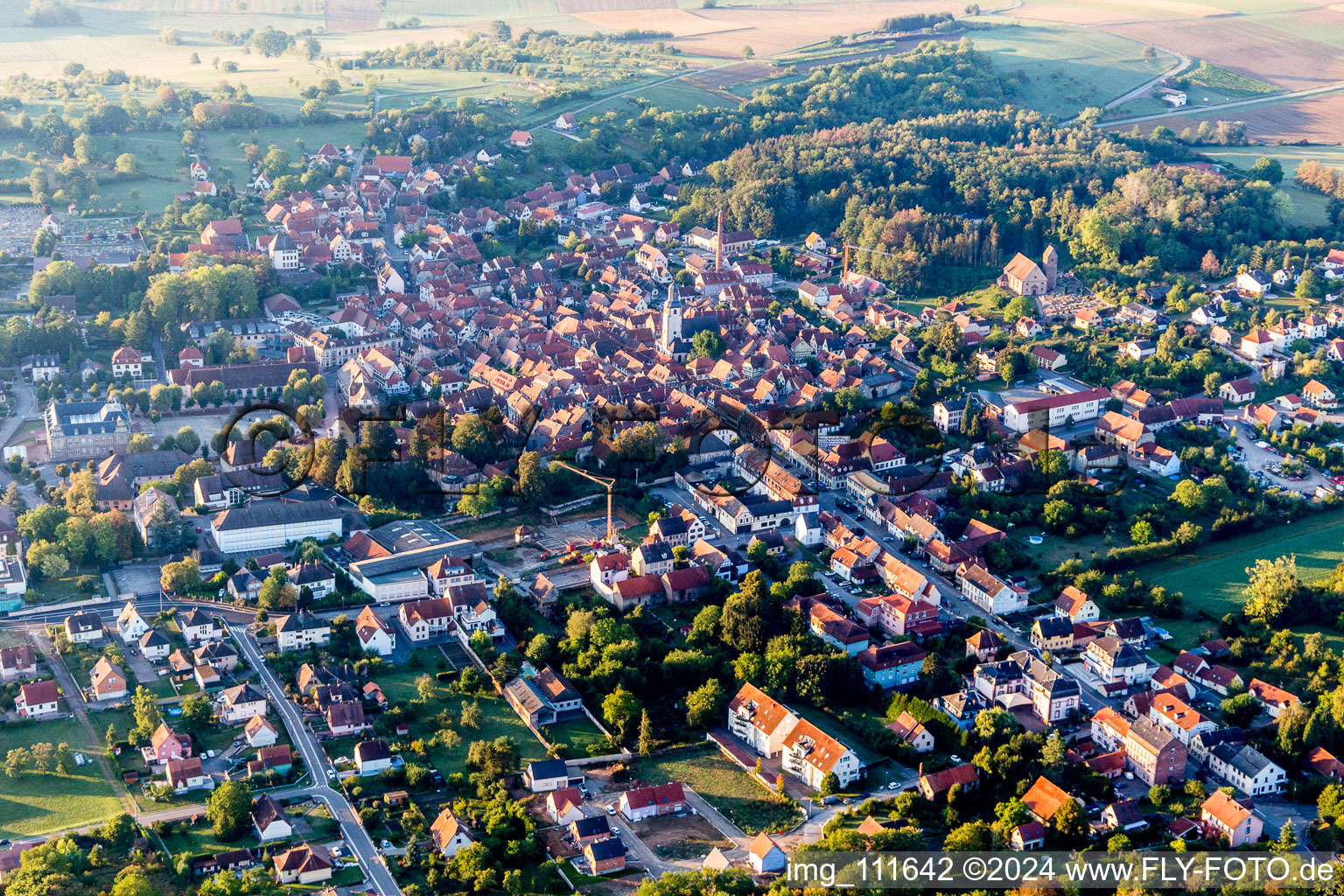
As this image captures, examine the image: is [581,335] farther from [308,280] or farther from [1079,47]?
[1079,47]

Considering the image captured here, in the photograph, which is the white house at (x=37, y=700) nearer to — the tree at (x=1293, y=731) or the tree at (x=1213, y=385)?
the tree at (x=1293, y=731)

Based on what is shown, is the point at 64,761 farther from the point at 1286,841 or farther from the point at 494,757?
the point at 1286,841

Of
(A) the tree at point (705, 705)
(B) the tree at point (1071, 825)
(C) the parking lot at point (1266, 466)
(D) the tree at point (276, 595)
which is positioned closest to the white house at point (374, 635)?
(D) the tree at point (276, 595)

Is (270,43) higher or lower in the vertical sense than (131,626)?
higher

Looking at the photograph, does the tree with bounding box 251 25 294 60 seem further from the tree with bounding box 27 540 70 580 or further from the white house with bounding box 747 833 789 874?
the white house with bounding box 747 833 789 874

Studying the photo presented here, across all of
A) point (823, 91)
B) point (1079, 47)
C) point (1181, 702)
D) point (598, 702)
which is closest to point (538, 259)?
point (823, 91)

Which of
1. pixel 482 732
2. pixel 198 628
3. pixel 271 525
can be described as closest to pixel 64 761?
pixel 198 628

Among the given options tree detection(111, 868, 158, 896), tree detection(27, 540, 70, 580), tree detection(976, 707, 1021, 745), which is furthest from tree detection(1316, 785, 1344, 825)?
tree detection(27, 540, 70, 580)
